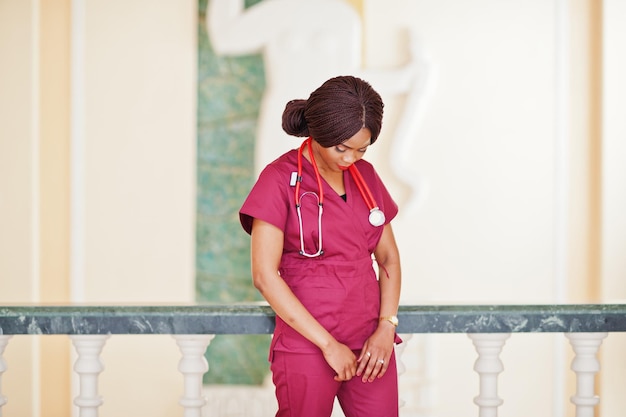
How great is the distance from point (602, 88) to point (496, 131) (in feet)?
1.95

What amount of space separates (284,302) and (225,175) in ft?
9.62

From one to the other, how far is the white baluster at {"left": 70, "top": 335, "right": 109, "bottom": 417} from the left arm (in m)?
0.67

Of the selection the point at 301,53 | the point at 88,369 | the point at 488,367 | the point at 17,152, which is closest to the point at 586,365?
the point at 488,367

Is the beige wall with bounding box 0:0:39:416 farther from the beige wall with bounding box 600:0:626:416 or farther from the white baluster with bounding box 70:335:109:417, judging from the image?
the beige wall with bounding box 600:0:626:416

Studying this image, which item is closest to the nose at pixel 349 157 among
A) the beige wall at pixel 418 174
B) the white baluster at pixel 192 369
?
the white baluster at pixel 192 369

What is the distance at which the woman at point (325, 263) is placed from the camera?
76.1 inches

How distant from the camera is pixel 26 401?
4.63 meters

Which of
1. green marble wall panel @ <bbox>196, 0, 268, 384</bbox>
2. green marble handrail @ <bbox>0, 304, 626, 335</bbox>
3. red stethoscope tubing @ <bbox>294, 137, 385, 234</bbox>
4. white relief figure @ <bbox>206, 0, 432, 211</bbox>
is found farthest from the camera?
green marble wall panel @ <bbox>196, 0, 268, 384</bbox>

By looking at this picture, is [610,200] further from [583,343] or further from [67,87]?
[67,87]

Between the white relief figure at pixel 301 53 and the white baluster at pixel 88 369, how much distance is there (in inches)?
101

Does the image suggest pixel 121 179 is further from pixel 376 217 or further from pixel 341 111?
pixel 341 111

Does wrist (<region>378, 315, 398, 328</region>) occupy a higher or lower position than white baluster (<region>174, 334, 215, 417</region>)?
higher

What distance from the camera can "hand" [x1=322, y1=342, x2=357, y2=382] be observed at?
1933 mm

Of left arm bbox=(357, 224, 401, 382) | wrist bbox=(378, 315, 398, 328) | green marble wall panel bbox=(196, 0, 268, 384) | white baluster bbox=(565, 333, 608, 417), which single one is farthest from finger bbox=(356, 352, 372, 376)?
green marble wall panel bbox=(196, 0, 268, 384)
